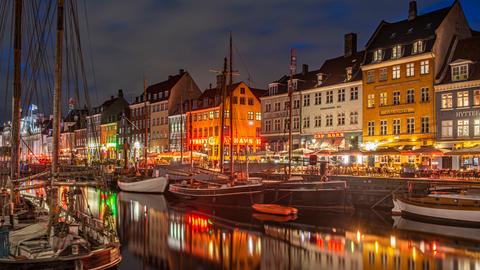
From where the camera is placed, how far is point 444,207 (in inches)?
1232

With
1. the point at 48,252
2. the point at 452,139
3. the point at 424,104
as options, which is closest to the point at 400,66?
the point at 424,104

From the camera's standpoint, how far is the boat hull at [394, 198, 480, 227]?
3022 centimetres

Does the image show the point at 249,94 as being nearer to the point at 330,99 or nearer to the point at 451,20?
the point at 330,99

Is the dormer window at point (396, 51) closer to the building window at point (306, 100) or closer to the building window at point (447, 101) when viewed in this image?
the building window at point (447, 101)

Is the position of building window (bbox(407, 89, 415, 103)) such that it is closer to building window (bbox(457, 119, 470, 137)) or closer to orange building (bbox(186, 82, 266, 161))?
building window (bbox(457, 119, 470, 137))

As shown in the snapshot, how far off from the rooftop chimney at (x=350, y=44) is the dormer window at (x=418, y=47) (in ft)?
40.1

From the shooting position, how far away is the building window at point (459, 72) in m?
43.2

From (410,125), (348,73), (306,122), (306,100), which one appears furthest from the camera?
(306,100)

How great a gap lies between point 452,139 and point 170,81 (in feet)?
194

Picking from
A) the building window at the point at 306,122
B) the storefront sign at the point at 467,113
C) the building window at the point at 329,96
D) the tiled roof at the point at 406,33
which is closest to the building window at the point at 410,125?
the storefront sign at the point at 467,113

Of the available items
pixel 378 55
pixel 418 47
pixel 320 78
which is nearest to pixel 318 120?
pixel 320 78

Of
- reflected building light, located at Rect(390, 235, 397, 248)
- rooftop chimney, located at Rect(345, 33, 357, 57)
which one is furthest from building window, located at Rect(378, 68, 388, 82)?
reflected building light, located at Rect(390, 235, 397, 248)

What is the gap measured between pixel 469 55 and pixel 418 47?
4641 mm

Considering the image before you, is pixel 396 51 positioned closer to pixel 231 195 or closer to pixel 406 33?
pixel 406 33
